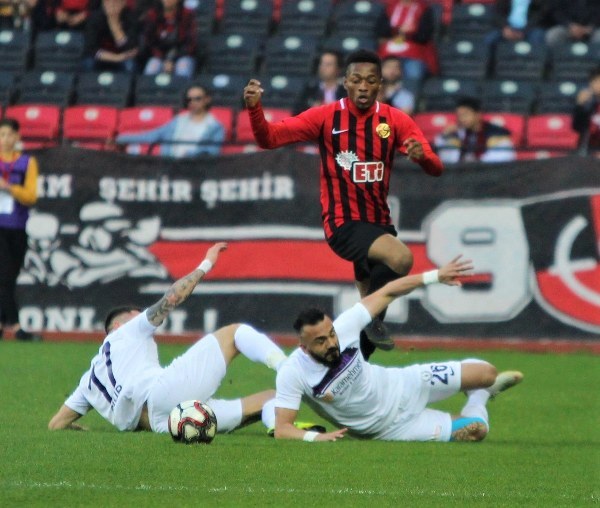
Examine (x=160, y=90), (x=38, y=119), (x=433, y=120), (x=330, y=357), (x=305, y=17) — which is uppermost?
(x=330, y=357)

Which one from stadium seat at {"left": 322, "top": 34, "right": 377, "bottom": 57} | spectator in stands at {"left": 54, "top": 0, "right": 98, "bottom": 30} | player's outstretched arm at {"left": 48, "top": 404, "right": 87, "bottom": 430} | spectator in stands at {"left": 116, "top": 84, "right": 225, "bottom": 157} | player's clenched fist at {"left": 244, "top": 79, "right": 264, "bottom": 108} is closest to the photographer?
player's clenched fist at {"left": 244, "top": 79, "right": 264, "bottom": 108}

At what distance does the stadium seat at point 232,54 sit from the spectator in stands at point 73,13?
1894mm

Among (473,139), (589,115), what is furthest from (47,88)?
(589,115)

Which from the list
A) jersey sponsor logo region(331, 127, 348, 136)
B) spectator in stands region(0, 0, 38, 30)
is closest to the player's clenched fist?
jersey sponsor logo region(331, 127, 348, 136)

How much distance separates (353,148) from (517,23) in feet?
28.6

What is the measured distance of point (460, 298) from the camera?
47.8 ft

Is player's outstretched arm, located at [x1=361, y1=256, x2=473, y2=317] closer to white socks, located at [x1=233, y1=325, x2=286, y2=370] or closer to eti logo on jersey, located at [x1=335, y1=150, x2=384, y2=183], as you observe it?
white socks, located at [x1=233, y1=325, x2=286, y2=370]

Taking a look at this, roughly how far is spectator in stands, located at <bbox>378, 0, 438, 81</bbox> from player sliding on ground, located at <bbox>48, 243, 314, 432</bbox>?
822 centimetres

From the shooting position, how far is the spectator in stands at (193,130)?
51.3 feet

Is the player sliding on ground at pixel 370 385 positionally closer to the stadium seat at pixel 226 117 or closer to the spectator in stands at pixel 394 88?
the spectator in stands at pixel 394 88

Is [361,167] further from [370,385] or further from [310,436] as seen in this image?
[310,436]

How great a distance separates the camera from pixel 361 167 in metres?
9.83

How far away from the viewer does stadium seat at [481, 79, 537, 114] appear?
55.7 ft

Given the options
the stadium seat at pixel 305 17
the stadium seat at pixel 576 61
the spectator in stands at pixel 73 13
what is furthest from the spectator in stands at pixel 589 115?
the spectator in stands at pixel 73 13
